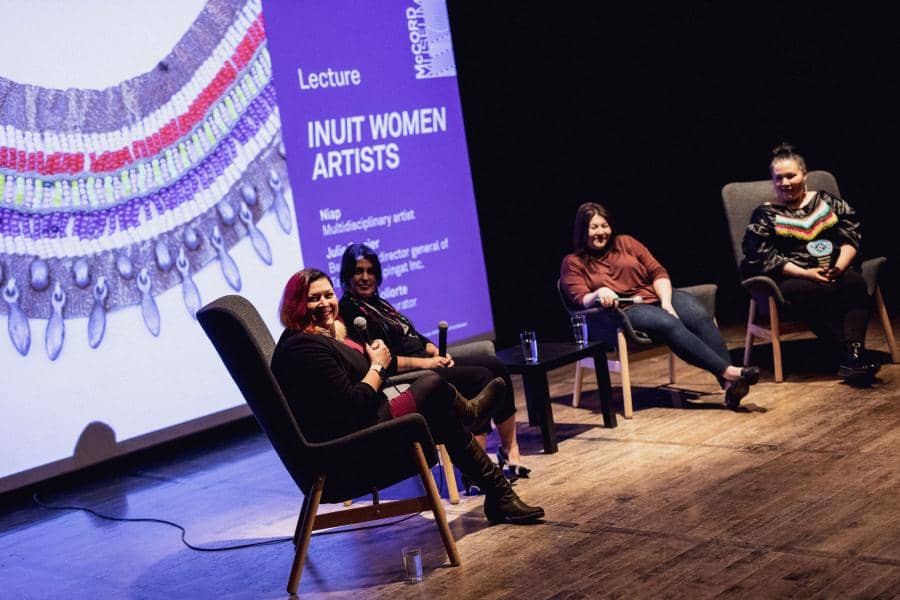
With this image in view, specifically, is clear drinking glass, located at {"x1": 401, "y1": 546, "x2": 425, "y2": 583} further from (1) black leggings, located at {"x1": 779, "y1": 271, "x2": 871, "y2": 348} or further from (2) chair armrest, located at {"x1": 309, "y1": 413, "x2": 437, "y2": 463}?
(1) black leggings, located at {"x1": 779, "y1": 271, "x2": 871, "y2": 348}

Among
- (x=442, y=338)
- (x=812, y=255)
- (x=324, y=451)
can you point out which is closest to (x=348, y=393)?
(x=324, y=451)

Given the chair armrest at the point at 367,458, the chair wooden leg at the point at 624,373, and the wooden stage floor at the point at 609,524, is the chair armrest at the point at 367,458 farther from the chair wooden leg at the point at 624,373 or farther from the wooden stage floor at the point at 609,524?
the chair wooden leg at the point at 624,373

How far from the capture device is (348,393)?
3230 millimetres

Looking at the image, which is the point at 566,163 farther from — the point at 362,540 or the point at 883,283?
the point at 362,540

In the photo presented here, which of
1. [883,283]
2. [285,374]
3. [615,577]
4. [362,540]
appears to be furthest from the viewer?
[883,283]

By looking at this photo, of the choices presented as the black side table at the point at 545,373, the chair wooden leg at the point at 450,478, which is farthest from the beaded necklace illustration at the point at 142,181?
the chair wooden leg at the point at 450,478

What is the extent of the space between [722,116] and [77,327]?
509 cm

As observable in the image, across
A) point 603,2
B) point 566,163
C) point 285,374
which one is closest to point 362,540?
point 285,374

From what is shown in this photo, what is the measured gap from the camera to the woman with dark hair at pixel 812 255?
5035 mm

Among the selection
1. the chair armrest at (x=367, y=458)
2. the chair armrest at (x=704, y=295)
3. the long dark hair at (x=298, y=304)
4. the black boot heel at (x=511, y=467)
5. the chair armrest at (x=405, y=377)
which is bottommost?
the black boot heel at (x=511, y=467)

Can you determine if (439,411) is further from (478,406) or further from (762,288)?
(762,288)

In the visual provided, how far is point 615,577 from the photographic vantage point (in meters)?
2.94

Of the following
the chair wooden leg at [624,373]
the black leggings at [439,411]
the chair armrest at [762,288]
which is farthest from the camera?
the chair armrest at [762,288]

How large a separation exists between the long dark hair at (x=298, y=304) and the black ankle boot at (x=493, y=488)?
0.70 m
